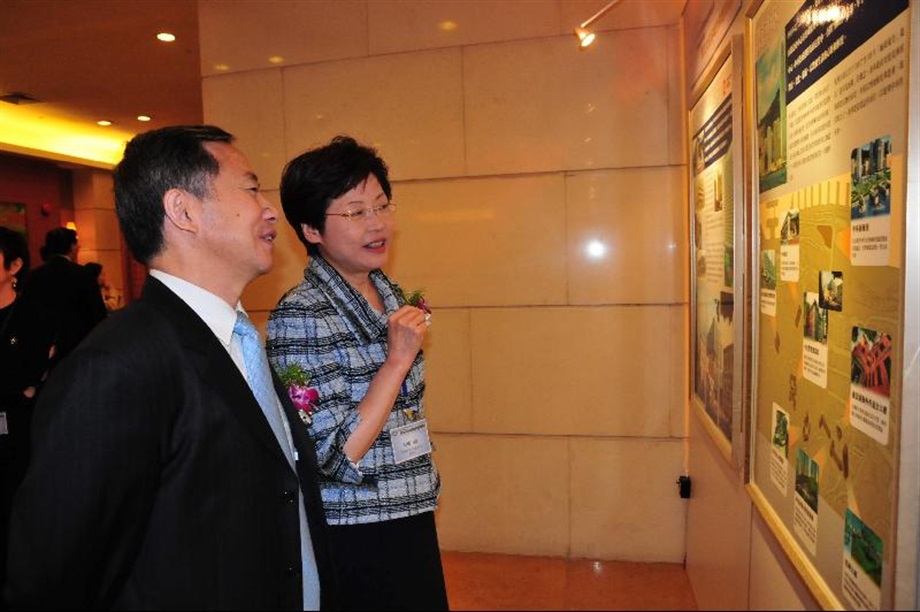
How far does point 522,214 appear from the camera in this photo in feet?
10.0

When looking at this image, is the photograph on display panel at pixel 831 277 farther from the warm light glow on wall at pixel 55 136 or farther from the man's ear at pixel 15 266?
the warm light glow on wall at pixel 55 136

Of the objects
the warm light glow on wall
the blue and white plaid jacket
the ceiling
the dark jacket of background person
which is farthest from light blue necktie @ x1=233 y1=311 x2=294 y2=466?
the warm light glow on wall

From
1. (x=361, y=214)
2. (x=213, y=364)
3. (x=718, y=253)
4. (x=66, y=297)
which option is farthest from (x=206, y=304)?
(x=66, y=297)

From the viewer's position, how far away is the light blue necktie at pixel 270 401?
1.19 m

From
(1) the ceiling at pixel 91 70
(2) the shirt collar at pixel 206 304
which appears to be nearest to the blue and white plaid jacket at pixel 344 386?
(2) the shirt collar at pixel 206 304

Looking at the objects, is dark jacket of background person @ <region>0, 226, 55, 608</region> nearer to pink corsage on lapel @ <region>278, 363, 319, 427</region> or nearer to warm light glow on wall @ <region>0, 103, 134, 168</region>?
pink corsage on lapel @ <region>278, 363, 319, 427</region>

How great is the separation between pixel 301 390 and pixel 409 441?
306 mm

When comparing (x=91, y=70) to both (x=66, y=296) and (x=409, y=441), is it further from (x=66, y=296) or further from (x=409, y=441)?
(x=409, y=441)

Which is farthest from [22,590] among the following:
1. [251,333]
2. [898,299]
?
[898,299]

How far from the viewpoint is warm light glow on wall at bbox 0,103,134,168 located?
8086 mm

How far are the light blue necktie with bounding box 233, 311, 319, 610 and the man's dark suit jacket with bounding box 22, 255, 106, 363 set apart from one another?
2.46 m

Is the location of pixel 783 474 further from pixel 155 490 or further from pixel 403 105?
pixel 403 105

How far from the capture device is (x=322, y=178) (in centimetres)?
153

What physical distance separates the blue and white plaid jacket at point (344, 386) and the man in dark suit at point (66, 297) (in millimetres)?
2306
